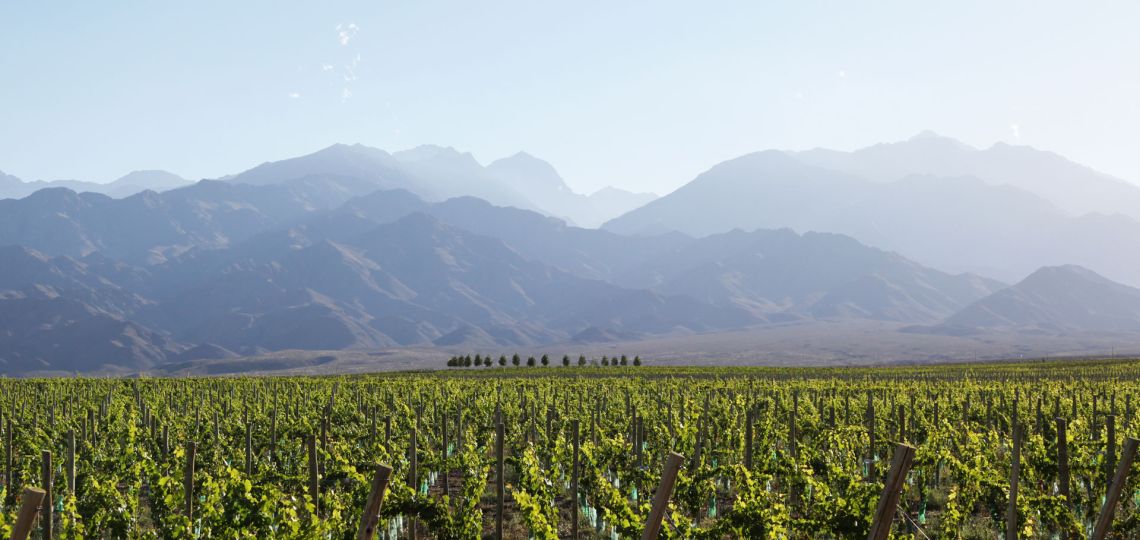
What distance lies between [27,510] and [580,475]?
1216 cm

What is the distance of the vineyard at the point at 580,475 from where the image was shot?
10719 millimetres

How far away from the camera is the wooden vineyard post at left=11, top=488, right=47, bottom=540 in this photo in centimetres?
610

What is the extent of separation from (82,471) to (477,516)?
34.4 ft

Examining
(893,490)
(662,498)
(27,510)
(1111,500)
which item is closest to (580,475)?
(893,490)

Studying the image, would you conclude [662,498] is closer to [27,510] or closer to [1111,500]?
[1111,500]

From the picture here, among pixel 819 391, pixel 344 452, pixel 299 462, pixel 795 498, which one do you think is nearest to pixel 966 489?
pixel 795 498

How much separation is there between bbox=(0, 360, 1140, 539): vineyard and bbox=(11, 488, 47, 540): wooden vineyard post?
9.97ft

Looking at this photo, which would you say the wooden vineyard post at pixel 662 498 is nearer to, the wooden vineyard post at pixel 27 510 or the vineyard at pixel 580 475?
the vineyard at pixel 580 475

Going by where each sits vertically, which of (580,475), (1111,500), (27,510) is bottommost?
(580,475)

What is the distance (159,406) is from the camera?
30.9 m

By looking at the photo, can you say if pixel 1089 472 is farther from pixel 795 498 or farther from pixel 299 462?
pixel 299 462

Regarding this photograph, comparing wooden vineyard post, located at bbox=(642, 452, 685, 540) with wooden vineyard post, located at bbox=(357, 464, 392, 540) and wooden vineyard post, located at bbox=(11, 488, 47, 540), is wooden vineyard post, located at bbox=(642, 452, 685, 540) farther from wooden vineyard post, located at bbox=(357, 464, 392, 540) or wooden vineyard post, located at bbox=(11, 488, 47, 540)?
wooden vineyard post, located at bbox=(11, 488, 47, 540)

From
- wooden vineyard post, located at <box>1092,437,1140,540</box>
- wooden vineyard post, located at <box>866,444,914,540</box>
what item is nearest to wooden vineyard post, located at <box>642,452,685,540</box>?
wooden vineyard post, located at <box>866,444,914,540</box>

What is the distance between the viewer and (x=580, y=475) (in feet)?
57.5
